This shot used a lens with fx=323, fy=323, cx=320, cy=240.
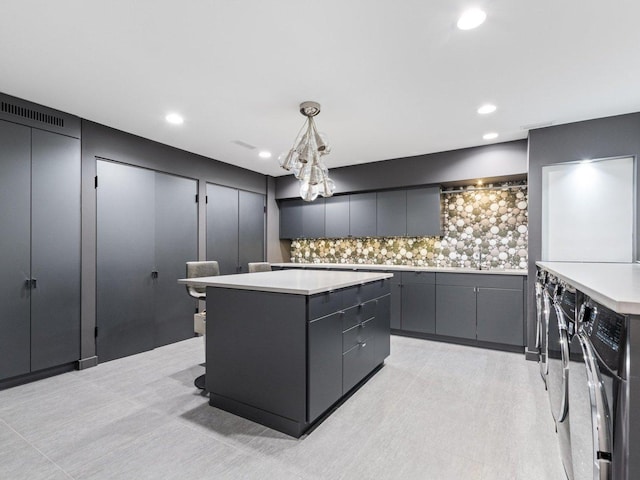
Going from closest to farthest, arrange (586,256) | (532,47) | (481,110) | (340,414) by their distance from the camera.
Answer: (532,47) < (340,414) < (481,110) < (586,256)

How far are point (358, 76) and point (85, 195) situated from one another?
2.84 m

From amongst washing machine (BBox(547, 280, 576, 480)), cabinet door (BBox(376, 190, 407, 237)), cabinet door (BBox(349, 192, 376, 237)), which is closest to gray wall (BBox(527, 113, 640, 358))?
cabinet door (BBox(376, 190, 407, 237))

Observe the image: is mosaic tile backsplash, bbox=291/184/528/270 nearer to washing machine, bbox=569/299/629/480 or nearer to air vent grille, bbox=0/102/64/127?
washing machine, bbox=569/299/629/480

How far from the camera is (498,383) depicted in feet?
9.09

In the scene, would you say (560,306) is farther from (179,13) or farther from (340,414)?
(179,13)

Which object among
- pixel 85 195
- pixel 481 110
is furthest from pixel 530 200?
pixel 85 195

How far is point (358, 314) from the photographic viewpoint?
2588 millimetres

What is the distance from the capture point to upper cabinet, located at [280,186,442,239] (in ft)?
14.7

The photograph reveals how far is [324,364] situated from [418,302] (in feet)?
7.76

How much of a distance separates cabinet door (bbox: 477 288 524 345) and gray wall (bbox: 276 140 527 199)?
4.65 feet

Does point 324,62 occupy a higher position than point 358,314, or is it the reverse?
point 324,62

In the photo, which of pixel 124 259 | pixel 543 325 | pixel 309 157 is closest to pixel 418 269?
pixel 543 325

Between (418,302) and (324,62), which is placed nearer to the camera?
(324,62)

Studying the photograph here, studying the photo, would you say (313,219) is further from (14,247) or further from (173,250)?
(14,247)
